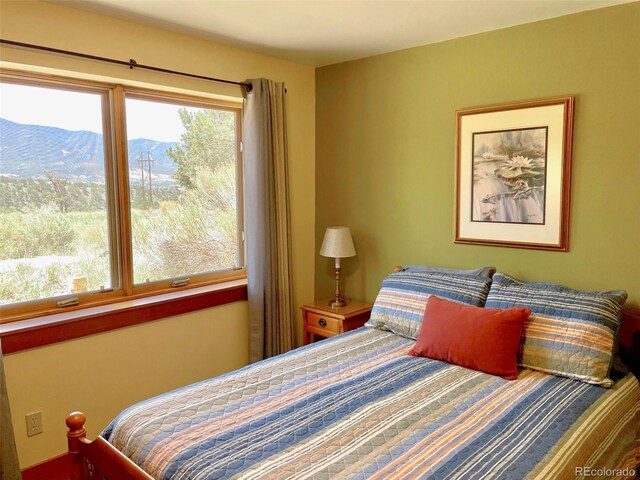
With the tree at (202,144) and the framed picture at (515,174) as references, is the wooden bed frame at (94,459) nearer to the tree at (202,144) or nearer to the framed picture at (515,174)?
the tree at (202,144)

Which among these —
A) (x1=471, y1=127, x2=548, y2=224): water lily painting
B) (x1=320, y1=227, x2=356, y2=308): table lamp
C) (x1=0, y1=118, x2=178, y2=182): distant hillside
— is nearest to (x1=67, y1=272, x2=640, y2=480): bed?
(x1=471, y1=127, x2=548, y2=224): water lily painting

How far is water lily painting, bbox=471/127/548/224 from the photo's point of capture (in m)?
2.61

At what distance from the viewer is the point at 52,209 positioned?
2.50 m

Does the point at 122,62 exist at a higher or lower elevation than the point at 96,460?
higher

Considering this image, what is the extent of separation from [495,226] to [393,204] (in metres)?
0.71

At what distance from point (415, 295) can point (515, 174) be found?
874 mm

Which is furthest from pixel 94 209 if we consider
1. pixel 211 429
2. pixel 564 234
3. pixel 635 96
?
pixel 635 96

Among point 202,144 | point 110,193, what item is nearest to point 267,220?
point 202,144

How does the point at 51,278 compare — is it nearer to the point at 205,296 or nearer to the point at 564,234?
the point at 205,296

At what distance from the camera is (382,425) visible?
67.9 inches

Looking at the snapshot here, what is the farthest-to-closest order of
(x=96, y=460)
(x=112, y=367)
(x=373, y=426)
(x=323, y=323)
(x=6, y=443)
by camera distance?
1. (x=323, y=323)
2. (x=112, y=367)
3. (x=6, y=443)
4. (x=373, y=426)
5. (x=96, y=460)

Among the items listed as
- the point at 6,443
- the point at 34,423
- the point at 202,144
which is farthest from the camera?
the point at 202,144

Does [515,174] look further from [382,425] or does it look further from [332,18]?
[382,425]

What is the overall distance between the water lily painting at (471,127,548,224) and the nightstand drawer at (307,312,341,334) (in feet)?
3.62
